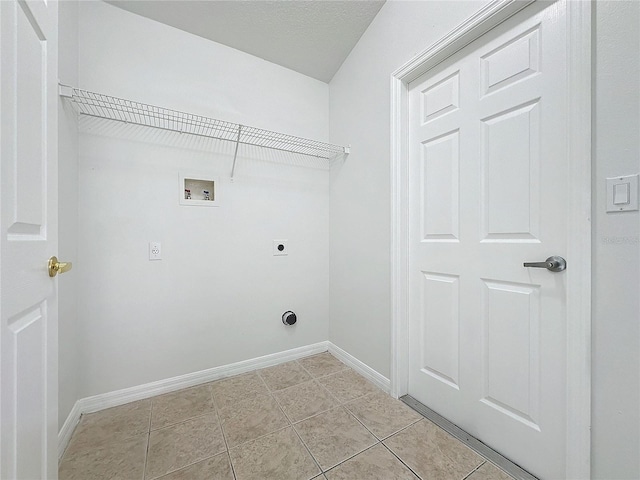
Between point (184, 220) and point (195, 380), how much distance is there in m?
1.11

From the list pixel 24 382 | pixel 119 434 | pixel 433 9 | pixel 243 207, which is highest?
pixel 433 9

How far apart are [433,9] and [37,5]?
166 centimetres

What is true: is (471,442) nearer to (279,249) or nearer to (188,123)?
(279,249)

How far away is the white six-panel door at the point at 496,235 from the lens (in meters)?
1.03

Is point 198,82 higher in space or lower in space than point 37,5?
higher

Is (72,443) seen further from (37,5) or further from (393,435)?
(37,5)

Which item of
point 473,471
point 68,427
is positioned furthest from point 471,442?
point 68,427

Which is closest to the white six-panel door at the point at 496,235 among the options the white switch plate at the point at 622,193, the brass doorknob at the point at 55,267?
the white switch plate at the point at 622,193

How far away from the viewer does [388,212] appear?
1.69 m

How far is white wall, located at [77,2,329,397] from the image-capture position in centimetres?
152

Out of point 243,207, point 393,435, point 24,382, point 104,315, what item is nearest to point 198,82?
point 243,207

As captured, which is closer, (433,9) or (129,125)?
(433,9)

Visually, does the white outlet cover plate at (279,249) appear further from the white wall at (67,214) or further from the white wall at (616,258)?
the white wall at (616,258)

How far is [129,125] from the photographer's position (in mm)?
1597
